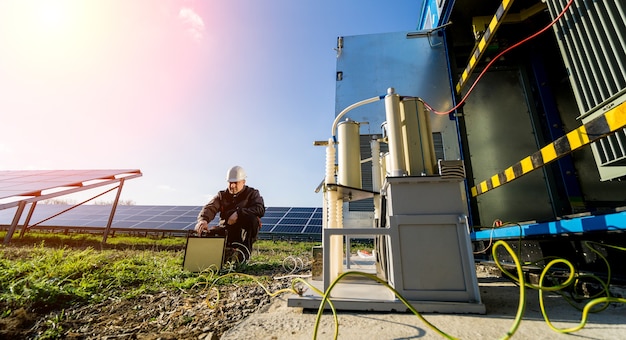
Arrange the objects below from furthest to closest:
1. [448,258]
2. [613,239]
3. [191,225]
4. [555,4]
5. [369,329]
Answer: [191,225]
[555,4]
[613,239]
[448,258]
[369,329]

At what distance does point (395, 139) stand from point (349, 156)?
38cm

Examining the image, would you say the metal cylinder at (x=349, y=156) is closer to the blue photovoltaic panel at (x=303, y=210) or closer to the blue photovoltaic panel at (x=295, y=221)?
the blue photovoltaic panel at (x=295, y=221)

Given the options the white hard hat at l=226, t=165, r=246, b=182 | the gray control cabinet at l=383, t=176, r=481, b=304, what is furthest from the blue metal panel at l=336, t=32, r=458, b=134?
the gray control cabinet at l=383, t=176, r=481, b=304

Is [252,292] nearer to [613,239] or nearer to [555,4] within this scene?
[613,239]

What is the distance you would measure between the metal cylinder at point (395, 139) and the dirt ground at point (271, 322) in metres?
0.78

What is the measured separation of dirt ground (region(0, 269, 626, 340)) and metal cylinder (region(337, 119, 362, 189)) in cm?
87

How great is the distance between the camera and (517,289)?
1586 mm

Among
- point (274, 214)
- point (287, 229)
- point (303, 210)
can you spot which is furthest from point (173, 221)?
point (303, 210)

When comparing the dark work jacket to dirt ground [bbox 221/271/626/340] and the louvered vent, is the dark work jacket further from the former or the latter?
the louvered vent

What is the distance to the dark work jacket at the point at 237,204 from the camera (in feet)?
10.7

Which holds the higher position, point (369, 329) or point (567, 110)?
point (567, 110)

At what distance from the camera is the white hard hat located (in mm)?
3627

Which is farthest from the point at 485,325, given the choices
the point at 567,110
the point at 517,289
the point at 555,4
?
the point at 567,110

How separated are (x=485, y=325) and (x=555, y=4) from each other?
2.59 m
